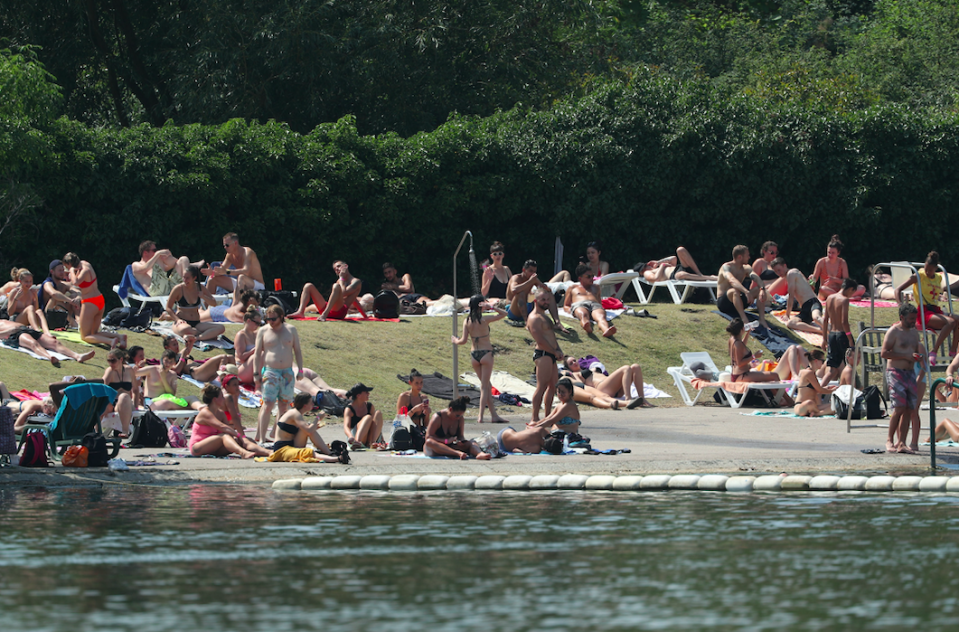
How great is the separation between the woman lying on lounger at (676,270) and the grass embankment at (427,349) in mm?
857

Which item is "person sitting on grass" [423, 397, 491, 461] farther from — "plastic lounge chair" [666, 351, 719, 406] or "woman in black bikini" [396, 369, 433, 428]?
"plastic lounge chair" [666, 351, 719, 406]

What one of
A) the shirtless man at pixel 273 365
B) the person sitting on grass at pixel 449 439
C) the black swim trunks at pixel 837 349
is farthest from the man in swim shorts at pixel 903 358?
the shirtless man at pixel 273 365

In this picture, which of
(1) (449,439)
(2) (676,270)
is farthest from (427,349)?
(1) (449,439)

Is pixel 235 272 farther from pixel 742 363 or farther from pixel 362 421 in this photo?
pixel 742 363

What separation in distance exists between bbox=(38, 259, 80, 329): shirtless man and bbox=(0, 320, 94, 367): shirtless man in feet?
3.56

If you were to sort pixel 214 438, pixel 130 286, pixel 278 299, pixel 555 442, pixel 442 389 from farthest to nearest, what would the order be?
1. pixel 130 286
2. pixel 278 299
3. pixel 442 389
4. pixel 555 442
5. pixel 214 438

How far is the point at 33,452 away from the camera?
1237 cm

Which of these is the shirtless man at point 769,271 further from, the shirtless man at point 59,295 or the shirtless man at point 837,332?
the shirtless man at point 59,295

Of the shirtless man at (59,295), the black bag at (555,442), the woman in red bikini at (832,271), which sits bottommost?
the black bag at (555,442)

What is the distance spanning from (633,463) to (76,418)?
5.40 metres

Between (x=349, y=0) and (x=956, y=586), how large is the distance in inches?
1012

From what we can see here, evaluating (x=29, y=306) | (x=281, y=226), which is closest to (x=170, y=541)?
(x=29, y=306)

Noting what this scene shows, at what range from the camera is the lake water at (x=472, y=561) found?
716 centimetres

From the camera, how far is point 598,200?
27.4 meters
